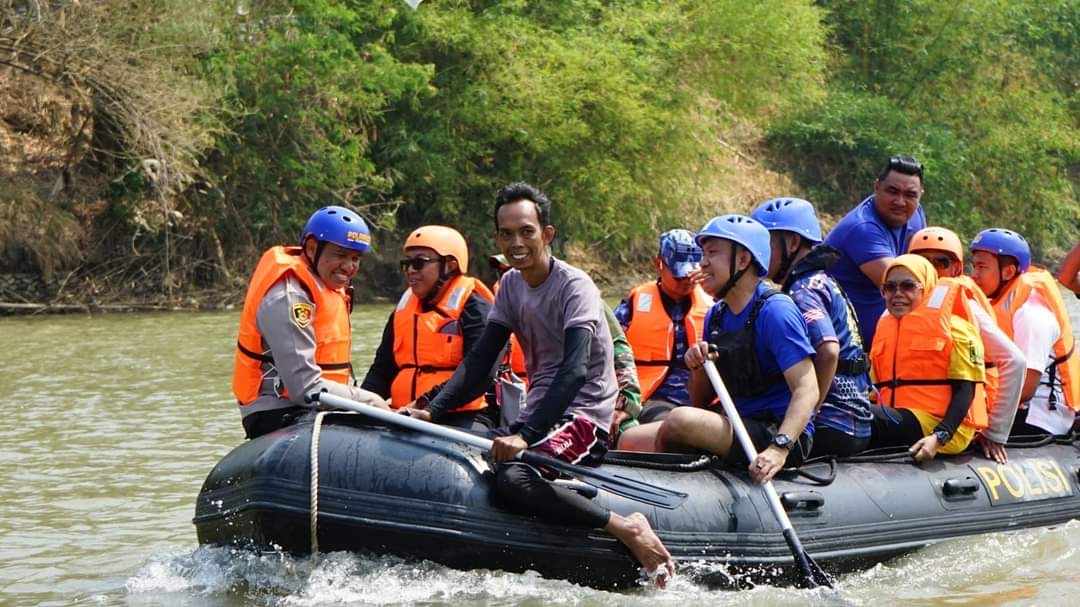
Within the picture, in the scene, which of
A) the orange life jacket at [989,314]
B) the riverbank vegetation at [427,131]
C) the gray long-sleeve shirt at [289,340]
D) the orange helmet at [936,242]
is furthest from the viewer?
the riverbank vegetation at [427,131]

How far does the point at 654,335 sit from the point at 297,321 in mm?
1931

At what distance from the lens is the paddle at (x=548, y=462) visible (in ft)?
18.2

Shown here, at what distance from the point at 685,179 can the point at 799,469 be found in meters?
18.8

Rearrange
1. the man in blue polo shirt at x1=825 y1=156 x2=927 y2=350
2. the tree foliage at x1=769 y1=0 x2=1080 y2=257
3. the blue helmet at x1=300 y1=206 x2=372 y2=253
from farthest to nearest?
the tree foliage at x1=769 y1=0 x2=1080 y2=257 → the man in blue polo shirt at x1=825 y1=156 x2=927 y2=350 → the blue helmet at x1=300 y1=206 x2=372 y2=253

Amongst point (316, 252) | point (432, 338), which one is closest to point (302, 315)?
point (316, 252)

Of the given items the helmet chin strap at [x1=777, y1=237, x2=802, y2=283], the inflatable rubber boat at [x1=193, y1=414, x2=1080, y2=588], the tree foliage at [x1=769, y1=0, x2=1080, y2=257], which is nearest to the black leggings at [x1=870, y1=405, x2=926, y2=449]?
the inflatable rubber boat at [x1=193, y1=414, x2=1080, y2=588]

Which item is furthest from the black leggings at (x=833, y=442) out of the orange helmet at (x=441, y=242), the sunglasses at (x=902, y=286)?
the orange helmet at (x=441, y=242)

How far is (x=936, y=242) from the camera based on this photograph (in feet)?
22.6

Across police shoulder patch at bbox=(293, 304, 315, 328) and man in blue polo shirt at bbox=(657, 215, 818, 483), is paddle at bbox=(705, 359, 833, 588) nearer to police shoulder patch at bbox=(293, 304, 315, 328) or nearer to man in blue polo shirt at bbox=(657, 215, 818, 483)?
man in blue polo shirt at bbox=(657, 215, 818, 483)

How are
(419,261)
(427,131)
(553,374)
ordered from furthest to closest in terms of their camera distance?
1. (427,131)
2. (419,261)
3. (553,374)

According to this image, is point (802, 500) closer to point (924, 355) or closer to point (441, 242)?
point (924, 355)

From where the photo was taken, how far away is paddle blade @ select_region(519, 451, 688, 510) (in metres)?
5.62

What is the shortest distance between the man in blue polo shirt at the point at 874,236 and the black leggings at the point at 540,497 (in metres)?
2.20

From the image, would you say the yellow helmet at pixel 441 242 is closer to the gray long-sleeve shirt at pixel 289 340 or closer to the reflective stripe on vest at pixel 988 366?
the gray long-sleeve shirt at pixel 289 340
